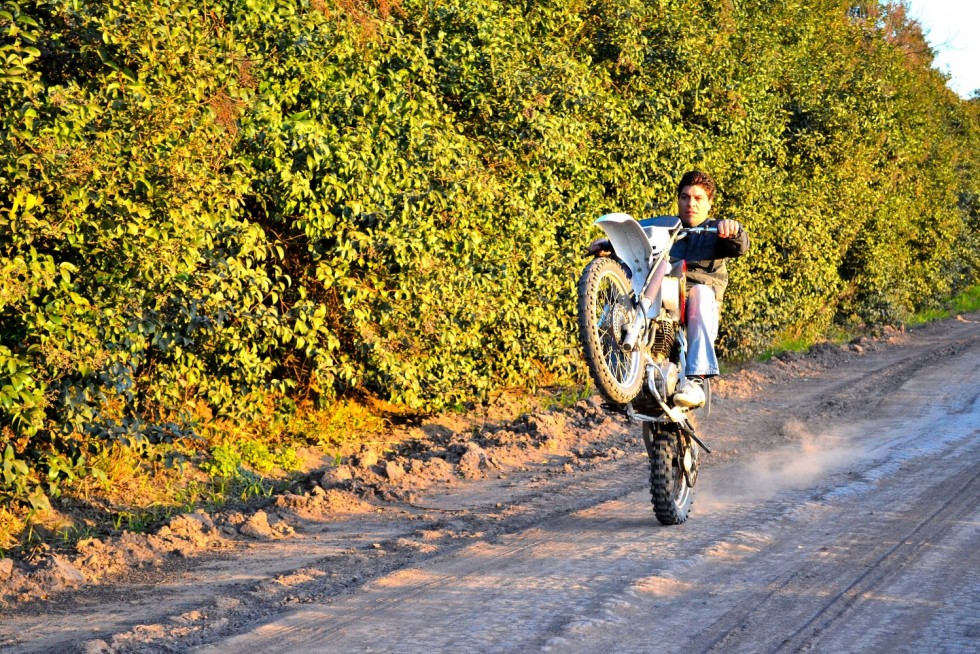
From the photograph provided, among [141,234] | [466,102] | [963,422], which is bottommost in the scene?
[963,422]

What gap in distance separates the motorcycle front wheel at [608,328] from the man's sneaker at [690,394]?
318mm

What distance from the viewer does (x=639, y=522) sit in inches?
281

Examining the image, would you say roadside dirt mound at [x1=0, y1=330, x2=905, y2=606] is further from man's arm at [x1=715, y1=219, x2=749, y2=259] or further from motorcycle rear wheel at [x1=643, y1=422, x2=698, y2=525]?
man's arm at [x1=715, y1=219, x2=749, y2=259]

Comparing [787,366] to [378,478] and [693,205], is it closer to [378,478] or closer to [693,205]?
[378,478]

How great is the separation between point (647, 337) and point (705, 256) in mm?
884

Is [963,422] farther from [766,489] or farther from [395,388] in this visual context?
[395,388]

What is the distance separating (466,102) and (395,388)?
3425mm

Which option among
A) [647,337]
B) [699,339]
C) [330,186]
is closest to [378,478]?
[330,186]

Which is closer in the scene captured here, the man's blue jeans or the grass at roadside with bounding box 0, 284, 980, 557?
the man's blue jeans

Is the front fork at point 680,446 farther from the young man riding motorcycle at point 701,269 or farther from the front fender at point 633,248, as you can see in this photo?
the front fender at point 633,248

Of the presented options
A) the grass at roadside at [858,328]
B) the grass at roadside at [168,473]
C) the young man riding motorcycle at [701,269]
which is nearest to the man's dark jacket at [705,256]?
the young man riding motorcycle at [701,269]

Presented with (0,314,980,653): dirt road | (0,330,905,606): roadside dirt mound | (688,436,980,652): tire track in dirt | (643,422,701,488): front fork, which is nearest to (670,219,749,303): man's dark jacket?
(643,422,701,488): front fork

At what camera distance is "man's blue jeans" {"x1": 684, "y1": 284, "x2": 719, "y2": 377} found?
271 inches

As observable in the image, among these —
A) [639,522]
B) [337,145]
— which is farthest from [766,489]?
[337,145]
